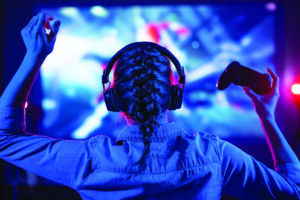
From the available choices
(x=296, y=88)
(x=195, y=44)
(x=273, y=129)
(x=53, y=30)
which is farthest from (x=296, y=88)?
(x=53, y=30)

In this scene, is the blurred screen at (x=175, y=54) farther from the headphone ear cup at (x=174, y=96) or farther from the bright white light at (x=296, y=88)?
the headphone ear cup at (x=174, y=96)

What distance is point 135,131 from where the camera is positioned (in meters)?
0.69

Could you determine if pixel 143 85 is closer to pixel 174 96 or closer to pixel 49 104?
pixel 174 96

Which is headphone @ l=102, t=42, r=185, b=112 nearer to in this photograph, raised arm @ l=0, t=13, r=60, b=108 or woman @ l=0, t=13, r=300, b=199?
woman @ l=0, t=13, r=300, b=199

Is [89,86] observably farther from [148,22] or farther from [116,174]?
[116,174]

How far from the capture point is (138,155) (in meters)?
0.63

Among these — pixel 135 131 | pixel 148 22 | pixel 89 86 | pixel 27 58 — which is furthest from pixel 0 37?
pixel 135 131

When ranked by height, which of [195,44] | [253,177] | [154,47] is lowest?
[253,177]

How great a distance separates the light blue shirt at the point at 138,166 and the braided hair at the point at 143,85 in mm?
79

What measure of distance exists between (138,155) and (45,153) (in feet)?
0.75

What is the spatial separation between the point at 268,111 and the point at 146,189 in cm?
46

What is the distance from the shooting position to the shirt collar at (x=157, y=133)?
2.21ft

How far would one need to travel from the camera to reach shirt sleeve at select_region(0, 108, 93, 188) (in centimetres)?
61

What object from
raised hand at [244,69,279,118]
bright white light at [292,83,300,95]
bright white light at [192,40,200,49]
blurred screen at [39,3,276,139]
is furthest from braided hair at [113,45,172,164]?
bright white light at [292,83,300,95]
